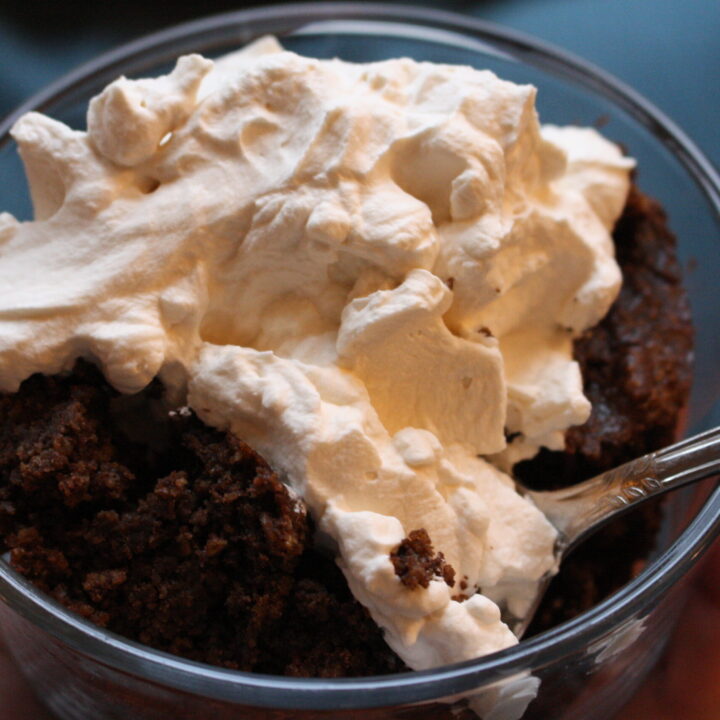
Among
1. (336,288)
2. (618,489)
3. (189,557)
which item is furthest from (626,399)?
(189,557)

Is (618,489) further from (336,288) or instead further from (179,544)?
(179,544)

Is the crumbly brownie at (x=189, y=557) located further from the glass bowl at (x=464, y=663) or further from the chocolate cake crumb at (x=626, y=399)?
the chocolate cake crumb at (x=626, y=399)

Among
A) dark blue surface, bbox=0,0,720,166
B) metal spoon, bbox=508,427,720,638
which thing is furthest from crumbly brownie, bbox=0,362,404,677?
dark blue surface, bbox=0,0,720,166

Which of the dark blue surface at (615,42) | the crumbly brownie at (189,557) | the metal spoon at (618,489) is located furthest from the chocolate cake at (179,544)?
the dark blue surface at (615,42)

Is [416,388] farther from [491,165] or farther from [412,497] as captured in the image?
[491,165]

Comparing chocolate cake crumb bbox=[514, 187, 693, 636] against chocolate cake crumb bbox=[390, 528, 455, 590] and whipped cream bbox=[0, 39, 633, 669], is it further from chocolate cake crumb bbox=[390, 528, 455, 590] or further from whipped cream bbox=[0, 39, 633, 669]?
chocolate cake crumb bbox=[390, 528, 455, 590]

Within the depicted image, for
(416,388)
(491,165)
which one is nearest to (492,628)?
(416,388)
